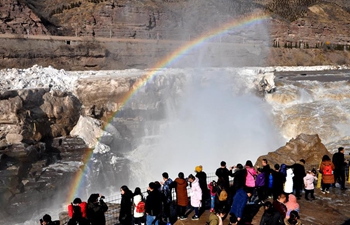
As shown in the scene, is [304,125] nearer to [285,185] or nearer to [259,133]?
[259,133]

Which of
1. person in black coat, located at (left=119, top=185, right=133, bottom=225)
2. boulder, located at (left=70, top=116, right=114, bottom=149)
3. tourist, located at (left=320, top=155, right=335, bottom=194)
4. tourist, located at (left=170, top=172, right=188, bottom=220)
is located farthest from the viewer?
boulder, located at (left=70, top=116, right=114, bottom=149)

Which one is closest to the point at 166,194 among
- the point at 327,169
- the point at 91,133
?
the point at 327,169

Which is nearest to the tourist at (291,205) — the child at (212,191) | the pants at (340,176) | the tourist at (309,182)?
the child at (212,191)

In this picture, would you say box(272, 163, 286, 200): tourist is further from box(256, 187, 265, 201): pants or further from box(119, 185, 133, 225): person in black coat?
box(119, 185, 133, 225): person in black coat

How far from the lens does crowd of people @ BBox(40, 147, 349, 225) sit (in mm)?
5387

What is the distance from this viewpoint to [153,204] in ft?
19.8

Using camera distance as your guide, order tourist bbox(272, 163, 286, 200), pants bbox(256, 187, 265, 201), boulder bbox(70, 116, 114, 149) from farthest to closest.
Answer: boulder bbox(70, 116, 114, 149) → pants bbox(256, 187, 265, 201) → tourist bbox(272, 163, 286, 200)

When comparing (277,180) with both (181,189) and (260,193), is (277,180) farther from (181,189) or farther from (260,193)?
(181,189)

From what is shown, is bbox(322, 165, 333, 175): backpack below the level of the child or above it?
above

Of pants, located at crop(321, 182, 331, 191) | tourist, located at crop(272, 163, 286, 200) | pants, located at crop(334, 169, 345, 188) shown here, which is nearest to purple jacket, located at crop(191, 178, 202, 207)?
tourist, located at crop(272, 163, 286, 200)

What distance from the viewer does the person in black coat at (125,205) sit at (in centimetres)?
589

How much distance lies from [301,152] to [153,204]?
6.90 meters

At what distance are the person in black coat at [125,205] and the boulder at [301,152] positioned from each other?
5.83 metres

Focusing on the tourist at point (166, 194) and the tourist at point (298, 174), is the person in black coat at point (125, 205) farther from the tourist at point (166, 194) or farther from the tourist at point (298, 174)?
the tourist at point (298, 174)
